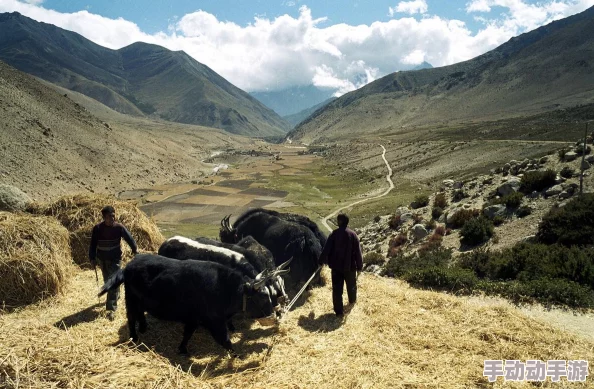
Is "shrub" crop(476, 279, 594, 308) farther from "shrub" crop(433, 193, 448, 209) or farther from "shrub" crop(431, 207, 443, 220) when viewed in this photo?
"shrub" crop(433, 193, 448, 209)

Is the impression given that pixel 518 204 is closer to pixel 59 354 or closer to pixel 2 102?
pixel 59 354

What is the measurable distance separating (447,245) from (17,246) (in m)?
20.1

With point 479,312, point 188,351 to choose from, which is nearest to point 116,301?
point 188,351

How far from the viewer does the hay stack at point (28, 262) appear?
9.94 meters

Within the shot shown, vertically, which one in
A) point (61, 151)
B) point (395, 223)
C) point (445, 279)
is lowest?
point (395, 223)

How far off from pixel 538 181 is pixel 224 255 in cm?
2170

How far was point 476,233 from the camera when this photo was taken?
1975 centimetres

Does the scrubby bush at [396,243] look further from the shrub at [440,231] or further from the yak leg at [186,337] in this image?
the yak leg at [186,337]

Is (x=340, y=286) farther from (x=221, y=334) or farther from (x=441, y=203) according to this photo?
(x=441, y=203)

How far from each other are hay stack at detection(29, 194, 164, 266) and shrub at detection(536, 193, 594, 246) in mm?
17395

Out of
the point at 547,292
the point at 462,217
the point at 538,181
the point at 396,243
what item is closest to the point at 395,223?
the point at 396,243

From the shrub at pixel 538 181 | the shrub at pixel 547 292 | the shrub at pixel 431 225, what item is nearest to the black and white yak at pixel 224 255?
the shrub at pixel 547 292

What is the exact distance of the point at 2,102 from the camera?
2304 inches

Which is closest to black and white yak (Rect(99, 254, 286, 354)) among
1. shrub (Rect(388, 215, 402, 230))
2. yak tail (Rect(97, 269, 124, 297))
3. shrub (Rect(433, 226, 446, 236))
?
yak tail (Rect(97, 269, 124, 297))
